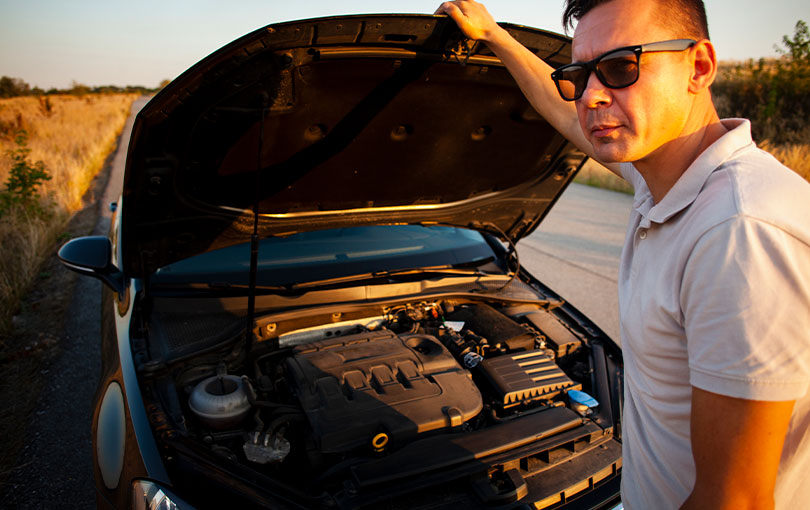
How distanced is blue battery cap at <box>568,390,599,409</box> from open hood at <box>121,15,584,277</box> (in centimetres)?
115

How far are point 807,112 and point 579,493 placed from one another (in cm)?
1802

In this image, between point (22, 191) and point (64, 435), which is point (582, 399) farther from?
point (22, 191)

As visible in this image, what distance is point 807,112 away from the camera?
14812 mm

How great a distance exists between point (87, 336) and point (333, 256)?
8.63 feet

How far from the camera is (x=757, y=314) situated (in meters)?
0.81

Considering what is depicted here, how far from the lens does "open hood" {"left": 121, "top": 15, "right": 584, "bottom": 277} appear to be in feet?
5.45

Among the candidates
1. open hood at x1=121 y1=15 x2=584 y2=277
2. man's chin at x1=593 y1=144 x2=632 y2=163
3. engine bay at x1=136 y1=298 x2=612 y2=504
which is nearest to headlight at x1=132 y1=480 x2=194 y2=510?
engine bay at x1=136 y1=298 x2=612 y2=504

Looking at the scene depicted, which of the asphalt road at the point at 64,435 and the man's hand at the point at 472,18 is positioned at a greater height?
the man's hand at the point at 472,18

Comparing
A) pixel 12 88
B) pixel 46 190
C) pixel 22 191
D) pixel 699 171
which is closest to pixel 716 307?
pixel 699 171

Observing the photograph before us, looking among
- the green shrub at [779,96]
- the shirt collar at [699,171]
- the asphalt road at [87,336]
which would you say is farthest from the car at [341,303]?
the green shrub at [779,96]

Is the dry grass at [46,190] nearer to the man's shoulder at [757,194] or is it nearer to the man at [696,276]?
the man at [696,276]

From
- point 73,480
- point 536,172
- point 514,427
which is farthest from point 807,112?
point 73,480

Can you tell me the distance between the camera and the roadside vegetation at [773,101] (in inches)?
526

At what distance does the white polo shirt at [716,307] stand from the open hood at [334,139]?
1.02 metres
